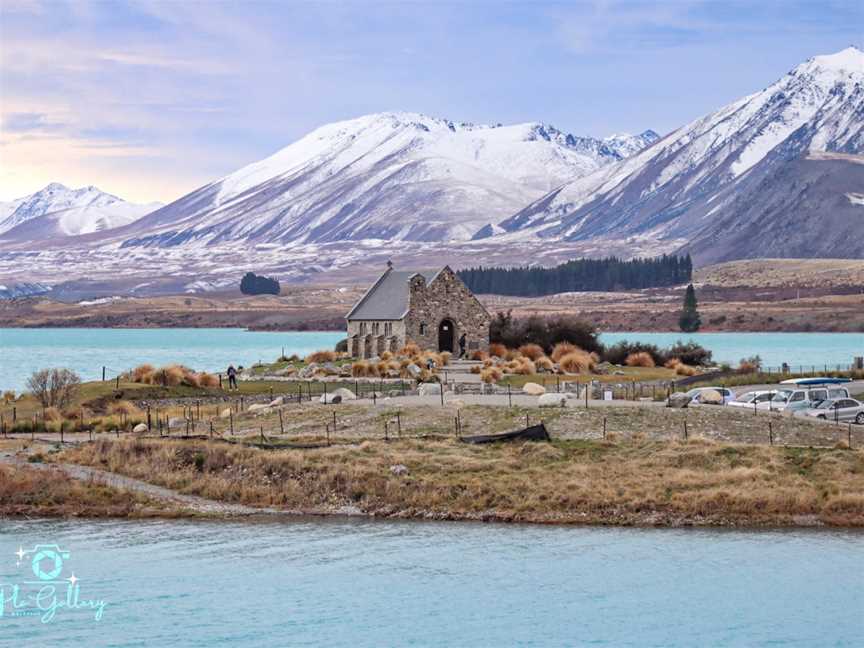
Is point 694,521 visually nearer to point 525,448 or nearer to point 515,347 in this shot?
point 525,448

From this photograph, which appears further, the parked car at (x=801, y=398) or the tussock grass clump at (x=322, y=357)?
the tussock grass clump at (x=322, y=357)

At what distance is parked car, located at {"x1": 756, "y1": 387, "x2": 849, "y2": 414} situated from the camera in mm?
48312

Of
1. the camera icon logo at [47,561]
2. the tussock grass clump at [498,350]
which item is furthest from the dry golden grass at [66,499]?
the tussock grass clump at [498,350]

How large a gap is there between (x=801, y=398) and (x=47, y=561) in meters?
27.8

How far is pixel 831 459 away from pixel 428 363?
115 ft

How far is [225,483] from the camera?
38375mm

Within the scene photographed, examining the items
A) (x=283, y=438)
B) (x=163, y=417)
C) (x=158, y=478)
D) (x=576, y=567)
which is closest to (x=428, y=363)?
(x=163, y=417)

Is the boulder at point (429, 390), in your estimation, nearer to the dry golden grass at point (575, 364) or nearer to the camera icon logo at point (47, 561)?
the dry golden grass at point (575, 364)

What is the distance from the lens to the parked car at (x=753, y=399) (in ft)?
163

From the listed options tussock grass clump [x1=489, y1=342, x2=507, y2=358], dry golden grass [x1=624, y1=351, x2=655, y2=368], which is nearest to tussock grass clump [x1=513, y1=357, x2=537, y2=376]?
tussock grass clump [x1=489, y1=342, x2=507, y2=358]

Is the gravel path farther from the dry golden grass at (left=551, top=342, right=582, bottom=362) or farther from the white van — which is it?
the dry golden grass at (left=551, top=342, right=582, bottom=362)

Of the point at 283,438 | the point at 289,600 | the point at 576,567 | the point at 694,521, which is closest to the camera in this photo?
the point at 289,600

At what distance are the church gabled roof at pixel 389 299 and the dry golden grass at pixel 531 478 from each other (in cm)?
4086

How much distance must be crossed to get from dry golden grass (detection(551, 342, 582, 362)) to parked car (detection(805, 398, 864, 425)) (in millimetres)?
30965
